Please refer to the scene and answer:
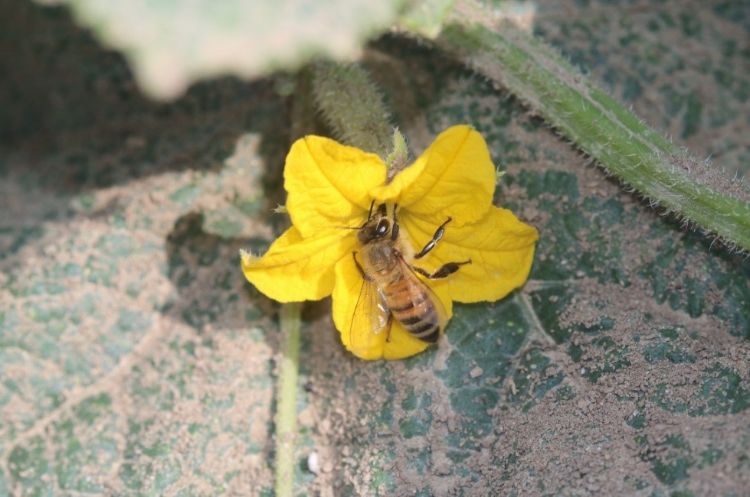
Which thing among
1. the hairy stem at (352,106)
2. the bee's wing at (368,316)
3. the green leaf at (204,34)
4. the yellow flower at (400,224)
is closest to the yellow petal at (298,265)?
the yellow flower at (400,224)

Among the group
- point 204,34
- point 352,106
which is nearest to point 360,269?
point 352,106

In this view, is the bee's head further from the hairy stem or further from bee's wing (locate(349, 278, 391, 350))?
the hairy stem

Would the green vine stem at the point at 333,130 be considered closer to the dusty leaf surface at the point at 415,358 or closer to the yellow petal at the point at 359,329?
the dusty leaf surface at the point at 415,358

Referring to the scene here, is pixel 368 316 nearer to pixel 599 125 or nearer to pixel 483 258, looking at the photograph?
pixel 483 258

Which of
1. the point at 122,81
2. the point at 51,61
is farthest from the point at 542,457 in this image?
the point at 51,61

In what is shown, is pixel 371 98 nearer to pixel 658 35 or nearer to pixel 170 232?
pixel 170 232

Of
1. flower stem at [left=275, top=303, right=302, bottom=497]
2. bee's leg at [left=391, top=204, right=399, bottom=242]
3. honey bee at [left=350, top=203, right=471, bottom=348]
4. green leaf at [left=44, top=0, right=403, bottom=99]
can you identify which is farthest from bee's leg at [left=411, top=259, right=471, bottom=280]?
green leaf at [left=44, top=0, right=403, bottom=99]
